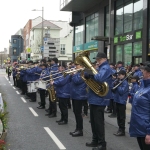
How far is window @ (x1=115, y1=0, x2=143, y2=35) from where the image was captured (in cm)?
2180

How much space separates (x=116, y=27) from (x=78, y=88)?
62.6 feet

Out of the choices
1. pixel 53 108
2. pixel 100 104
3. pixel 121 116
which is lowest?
pixel 53 108

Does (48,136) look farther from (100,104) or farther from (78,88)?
(100,104)

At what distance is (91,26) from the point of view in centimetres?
3256

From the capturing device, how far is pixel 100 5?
2914 centimetres

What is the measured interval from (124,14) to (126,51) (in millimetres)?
3102

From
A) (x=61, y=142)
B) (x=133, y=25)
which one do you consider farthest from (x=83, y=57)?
(x=133, y=25)

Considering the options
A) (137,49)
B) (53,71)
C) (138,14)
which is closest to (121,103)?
(53,71)

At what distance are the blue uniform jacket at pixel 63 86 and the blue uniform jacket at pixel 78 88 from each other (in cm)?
104

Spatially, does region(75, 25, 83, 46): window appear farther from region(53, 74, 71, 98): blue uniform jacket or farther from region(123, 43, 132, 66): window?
region(53, 74, 71, 98): blue uniform jacket

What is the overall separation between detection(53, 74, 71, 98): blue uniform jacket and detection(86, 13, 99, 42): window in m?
22.3

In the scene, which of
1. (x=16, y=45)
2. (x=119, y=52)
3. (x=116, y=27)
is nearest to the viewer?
(x=119, y=52)

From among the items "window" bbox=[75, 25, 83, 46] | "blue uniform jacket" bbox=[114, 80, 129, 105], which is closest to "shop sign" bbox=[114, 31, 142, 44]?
"window" bbox=[75, 25, 83, 46]

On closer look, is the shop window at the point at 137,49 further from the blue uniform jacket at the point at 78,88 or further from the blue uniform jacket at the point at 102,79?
the blue uniform jacket at the point at 102,79
